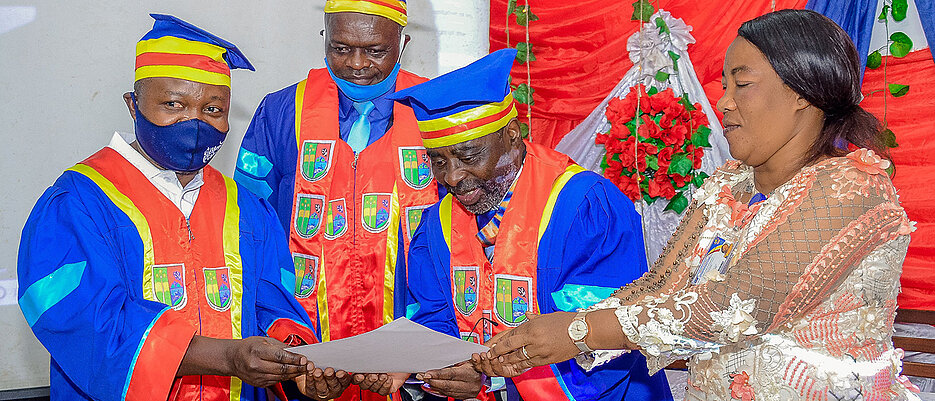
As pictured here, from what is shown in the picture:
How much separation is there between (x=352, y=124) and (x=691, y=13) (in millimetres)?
2396

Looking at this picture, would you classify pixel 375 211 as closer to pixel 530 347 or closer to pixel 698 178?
pixel 530 347

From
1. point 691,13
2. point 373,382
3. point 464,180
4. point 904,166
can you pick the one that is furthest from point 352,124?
point 904,166

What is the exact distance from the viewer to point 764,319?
72.9 inches

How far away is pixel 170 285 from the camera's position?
8.11ft

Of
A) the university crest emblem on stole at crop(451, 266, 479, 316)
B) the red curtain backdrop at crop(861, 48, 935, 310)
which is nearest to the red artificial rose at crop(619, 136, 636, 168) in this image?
the red curtain backdrop at crop(861, 48, 935, 310)

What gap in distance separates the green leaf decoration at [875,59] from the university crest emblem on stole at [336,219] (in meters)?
2.76

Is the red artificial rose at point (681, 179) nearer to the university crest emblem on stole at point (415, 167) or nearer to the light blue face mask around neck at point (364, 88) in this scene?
the university crest emblem on stole at point (415, 167)

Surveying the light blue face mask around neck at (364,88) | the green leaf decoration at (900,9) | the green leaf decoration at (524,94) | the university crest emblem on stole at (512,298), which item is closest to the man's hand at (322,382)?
the university crest emblem on stole at (512,298)

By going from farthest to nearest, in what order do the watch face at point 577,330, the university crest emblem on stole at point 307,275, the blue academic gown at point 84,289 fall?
the university crest emblem on stole at point 307,275
the blue academic gown at point 84,289
the watch face at point 577,330

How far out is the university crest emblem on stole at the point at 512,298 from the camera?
107 inches

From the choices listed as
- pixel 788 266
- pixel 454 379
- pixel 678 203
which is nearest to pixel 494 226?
pixel 454 379

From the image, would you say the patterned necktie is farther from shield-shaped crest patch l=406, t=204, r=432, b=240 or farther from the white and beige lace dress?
the white and beige lace dress

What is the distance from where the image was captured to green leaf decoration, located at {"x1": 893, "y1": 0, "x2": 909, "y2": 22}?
394 cm

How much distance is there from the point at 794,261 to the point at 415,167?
78.2 inches
